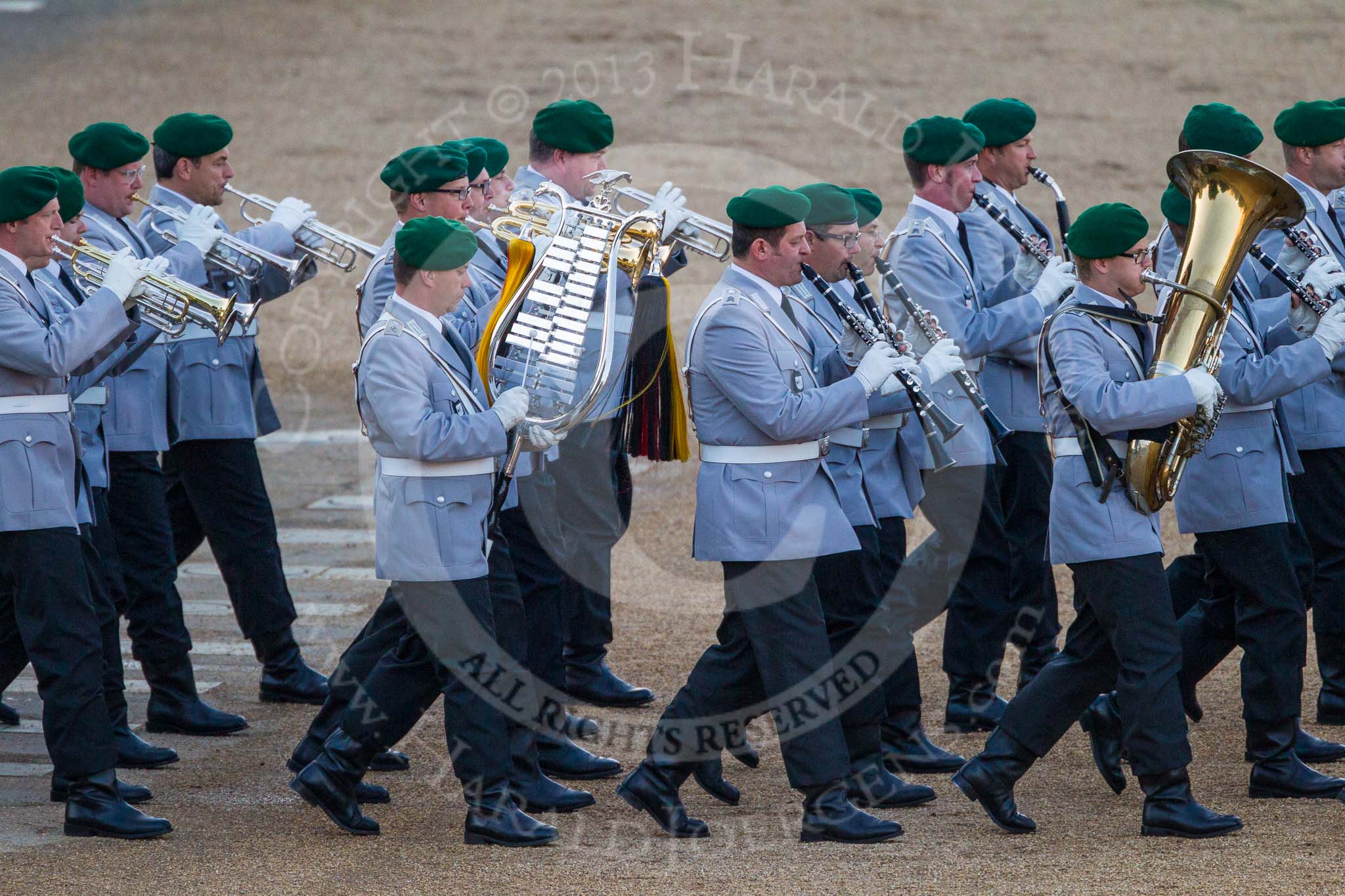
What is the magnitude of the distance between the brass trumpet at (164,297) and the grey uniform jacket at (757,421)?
167 cm

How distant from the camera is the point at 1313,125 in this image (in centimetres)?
556

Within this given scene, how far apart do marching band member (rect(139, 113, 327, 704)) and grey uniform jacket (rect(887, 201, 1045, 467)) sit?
2149mm

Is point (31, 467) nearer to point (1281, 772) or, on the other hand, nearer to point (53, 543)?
point (53, 543)

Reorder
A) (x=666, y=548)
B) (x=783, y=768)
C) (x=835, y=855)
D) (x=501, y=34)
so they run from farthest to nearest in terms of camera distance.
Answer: (x=501, y=34) → (x=666, y=548) → (x=783, y=768) → (x=835, y=855)

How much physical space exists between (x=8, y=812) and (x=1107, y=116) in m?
14.3

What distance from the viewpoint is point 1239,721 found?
18.9ft

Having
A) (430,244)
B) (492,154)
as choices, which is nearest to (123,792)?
(430,244)

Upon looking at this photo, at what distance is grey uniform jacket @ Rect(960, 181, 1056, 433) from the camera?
5.82 meters

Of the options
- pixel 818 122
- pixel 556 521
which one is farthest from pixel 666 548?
pixel 818 122

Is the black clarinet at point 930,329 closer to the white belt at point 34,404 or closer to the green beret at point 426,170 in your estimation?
the green beret at point 426,170

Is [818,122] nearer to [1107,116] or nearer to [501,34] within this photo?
[1107,116]

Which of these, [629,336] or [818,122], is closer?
[629,336]

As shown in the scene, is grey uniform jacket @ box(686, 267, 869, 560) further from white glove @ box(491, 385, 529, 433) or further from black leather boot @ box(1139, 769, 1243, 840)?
black leather boot @ box(1139, 769, 1243, 840)

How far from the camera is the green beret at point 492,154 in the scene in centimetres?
580
